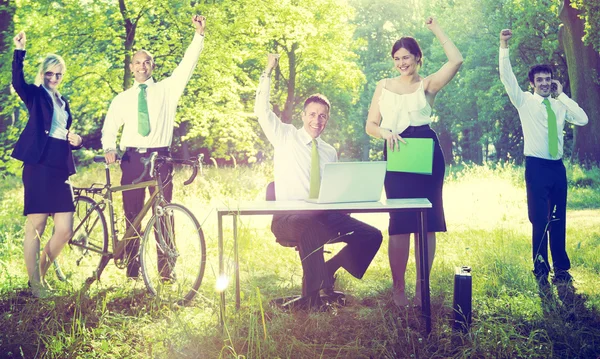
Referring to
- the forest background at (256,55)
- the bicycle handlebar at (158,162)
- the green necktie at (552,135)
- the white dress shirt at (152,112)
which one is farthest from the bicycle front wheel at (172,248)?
the green necktie at (552,135)

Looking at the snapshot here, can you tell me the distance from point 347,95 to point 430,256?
28220 mm

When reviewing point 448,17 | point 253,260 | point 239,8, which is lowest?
point 253,260

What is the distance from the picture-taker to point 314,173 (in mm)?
4914

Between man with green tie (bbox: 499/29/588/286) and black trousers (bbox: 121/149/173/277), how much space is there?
309 centimetres

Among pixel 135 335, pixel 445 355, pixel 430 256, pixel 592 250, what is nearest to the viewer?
pixel 445 355

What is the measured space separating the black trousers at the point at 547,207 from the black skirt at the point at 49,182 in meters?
4.11

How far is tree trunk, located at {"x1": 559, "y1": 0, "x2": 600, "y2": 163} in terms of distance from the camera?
1566 cm

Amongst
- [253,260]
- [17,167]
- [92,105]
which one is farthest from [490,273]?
[92,105]

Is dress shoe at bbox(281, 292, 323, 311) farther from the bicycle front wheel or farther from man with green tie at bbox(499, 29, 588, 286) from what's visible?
man with green tie at bbox(499, 29, 588, 286)

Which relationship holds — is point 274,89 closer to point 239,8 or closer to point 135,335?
point 239,8

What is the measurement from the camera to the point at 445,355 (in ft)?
12.6

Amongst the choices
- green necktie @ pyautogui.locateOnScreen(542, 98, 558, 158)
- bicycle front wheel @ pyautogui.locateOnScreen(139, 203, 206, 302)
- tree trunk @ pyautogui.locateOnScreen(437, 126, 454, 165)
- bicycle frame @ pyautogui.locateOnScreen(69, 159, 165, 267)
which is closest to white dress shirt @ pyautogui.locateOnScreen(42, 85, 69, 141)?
bicycle frame @ pyautogui.locateOnScreen(69, 159, 165, 267)

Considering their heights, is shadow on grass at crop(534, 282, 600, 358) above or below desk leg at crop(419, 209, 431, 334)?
below

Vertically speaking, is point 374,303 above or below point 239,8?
below
